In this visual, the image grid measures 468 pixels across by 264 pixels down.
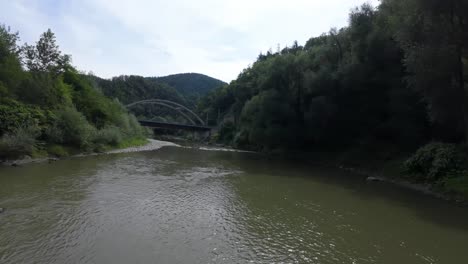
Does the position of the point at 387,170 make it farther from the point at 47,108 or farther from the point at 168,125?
the point at 168,125

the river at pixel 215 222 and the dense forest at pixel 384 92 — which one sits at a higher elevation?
the dense forest at pixel 384 92

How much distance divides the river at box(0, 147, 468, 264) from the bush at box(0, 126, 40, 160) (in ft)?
11.5

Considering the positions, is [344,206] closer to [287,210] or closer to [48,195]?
[287,210]

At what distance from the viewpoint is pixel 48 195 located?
A: 16.1m

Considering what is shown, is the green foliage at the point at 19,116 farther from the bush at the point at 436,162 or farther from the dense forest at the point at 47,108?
the bush at the point at 436,162

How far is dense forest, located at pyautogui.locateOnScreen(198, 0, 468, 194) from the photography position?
19.7 m

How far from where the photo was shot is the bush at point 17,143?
25.5 meters

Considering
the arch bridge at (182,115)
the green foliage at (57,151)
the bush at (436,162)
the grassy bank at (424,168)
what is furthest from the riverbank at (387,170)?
the arch bridge at (182,115)

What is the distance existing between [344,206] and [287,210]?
3335mm

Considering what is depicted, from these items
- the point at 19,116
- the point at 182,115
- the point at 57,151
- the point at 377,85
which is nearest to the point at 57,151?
the point at 57,151

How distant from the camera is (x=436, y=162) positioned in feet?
68.5

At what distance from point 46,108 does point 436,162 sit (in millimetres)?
37159

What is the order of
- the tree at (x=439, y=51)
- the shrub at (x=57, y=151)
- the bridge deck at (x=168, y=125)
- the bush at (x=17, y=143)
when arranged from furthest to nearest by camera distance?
the bridge deck at (x=168, y=125) → the shrub at (x=57, y=151) → the bush at (x=17, y=143) → the tree at (x=439, y=51)

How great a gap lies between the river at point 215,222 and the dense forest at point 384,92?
5900mm
